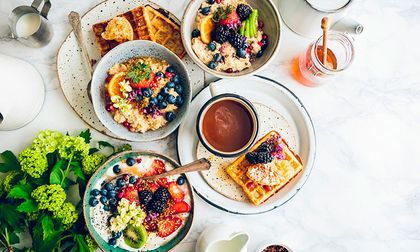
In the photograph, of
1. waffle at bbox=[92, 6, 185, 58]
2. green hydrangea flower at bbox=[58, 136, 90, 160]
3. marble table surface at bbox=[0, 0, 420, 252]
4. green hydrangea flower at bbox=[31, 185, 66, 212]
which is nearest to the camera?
green hydrangea flower at bbox=[31, 185, 66, 212]

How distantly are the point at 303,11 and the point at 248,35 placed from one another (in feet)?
0.90

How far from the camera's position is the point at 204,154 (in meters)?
2.58

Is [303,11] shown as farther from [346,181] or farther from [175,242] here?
[175,242]

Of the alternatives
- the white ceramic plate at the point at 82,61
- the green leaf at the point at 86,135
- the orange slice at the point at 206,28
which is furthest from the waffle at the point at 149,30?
the green leaf at the point at 86,135

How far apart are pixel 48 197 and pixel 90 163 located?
0.24 meters

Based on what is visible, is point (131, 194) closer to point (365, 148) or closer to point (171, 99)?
point (171, 99)

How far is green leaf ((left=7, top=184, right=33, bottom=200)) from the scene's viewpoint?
7.50ft

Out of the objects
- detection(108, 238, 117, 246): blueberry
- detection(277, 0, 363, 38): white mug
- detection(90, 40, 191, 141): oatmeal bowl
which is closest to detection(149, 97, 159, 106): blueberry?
detection(90, 40, 191, 141): oatmeal bowl

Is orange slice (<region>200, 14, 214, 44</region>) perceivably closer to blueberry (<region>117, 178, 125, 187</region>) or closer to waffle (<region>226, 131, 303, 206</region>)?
waffle (<region>226, 131, 303, 206</region>)

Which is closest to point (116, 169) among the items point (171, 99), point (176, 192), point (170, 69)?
point (176, 192)

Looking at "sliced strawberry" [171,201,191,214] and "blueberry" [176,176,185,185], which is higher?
"blueberry" [176,176,185,185]

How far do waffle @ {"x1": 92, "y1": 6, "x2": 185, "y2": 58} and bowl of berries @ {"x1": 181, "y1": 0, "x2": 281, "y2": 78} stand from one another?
0.13 meters

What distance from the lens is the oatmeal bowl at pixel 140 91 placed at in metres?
2.40

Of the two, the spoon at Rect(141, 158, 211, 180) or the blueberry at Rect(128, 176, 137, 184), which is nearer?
the spoon at Rect(141, 158, 211, 180)
